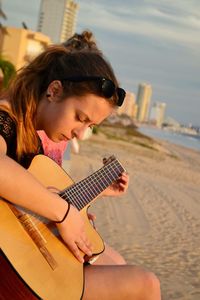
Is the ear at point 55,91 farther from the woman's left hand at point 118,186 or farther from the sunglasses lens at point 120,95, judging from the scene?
the woman's left hand at point 118,186

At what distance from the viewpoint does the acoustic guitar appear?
2010 mm

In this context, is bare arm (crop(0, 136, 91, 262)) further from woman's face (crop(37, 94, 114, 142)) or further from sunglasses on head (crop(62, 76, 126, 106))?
sunglasses on head (crop(62, 76, 126, 106))

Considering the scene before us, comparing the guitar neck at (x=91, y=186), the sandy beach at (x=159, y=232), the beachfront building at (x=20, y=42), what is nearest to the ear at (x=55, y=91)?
the guitar neck at (x=91, y=186)

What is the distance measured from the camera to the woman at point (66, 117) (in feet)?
7.22

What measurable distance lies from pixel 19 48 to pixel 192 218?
58.5 m

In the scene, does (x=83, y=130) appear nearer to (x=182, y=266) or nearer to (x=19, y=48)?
(x=182, y=266)

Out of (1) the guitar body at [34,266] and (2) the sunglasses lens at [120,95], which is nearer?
(1) the guitar body at [34,266]

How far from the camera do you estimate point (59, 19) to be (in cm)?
16125

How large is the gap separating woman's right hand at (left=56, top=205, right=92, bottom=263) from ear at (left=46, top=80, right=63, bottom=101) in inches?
19.4

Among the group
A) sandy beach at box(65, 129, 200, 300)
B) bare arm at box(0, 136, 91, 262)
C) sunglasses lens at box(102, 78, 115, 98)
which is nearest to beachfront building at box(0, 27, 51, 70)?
sandy beach at box(65, 129, 200, 300)

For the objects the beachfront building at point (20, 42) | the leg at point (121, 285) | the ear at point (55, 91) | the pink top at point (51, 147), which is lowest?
the beachfront building at point (20, 42)

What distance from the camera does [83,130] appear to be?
2.40 metres

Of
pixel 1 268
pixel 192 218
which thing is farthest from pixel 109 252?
pixel 192 218

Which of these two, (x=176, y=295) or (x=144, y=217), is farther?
(x=144, y=217)
